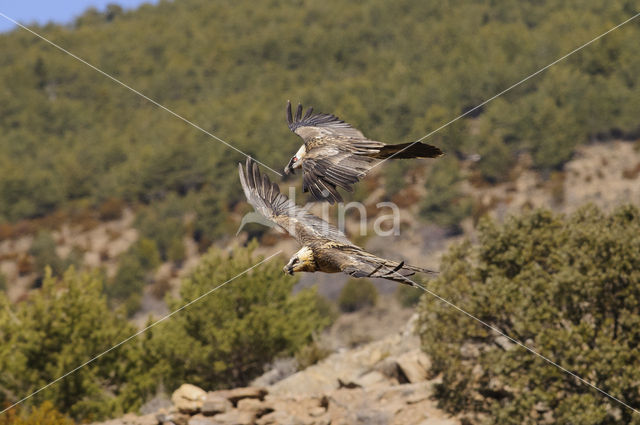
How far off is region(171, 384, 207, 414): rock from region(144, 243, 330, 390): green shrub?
11084mm

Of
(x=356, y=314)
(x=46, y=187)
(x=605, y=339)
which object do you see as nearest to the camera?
(x=605, y=339)

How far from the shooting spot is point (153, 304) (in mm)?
89000

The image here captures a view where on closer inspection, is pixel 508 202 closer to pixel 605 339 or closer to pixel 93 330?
pixel 93 330

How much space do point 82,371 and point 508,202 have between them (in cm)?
6572

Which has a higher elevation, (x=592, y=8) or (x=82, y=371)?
(x=592, y=8)

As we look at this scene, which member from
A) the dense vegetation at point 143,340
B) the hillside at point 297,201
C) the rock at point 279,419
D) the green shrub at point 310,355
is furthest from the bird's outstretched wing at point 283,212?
the green shrub at point 310,355

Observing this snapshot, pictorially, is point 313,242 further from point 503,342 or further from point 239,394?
point 503,342

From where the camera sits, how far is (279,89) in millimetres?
137750

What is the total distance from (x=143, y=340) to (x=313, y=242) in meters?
27.6

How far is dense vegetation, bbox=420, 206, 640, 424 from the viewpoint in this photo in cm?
2212

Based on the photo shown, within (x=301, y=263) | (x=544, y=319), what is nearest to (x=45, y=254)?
(x=544, y=319)

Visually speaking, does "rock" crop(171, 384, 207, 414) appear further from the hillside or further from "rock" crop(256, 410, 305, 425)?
"rock" crop(256, 410, 305, 425)

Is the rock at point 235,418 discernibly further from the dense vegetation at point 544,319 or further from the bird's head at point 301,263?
the bird's head at point 301,263

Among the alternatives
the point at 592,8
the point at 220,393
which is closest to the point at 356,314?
the point at 220,393
